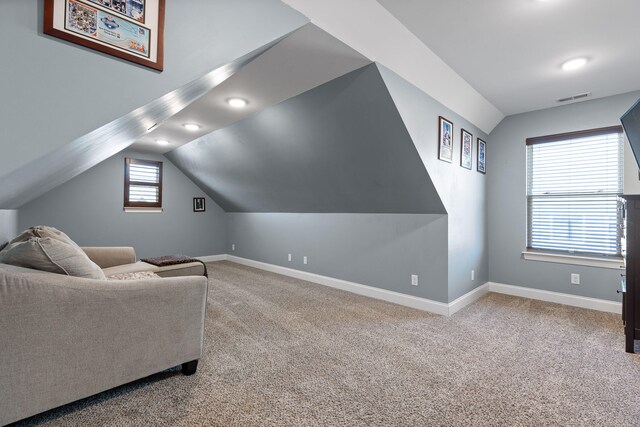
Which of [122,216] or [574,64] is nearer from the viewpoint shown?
[574,64]

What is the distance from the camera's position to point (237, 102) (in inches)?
125

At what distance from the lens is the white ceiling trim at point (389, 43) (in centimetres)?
190

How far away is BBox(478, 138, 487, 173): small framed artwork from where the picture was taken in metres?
3.95

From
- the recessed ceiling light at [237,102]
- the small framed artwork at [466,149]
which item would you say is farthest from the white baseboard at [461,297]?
the recessed ceiling light at [237,102]

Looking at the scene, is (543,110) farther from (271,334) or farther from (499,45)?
(271,334)

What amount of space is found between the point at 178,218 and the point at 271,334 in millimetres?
4332

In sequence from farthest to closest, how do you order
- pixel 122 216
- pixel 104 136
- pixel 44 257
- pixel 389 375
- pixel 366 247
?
pixel 122 216
pixel 366 247
pixel 389 375
pixel 104 136
pixel 44 257

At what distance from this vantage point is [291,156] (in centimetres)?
383

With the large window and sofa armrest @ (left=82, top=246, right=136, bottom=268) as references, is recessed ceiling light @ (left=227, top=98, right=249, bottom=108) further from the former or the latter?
the large window

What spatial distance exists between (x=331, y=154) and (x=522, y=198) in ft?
8.54

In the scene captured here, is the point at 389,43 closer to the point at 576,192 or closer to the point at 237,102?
the point at 237,102

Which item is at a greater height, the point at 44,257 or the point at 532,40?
the point at 532,40

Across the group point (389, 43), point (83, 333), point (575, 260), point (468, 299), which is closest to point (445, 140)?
point (389, 43)

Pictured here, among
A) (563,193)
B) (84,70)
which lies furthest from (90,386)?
(563,193)
